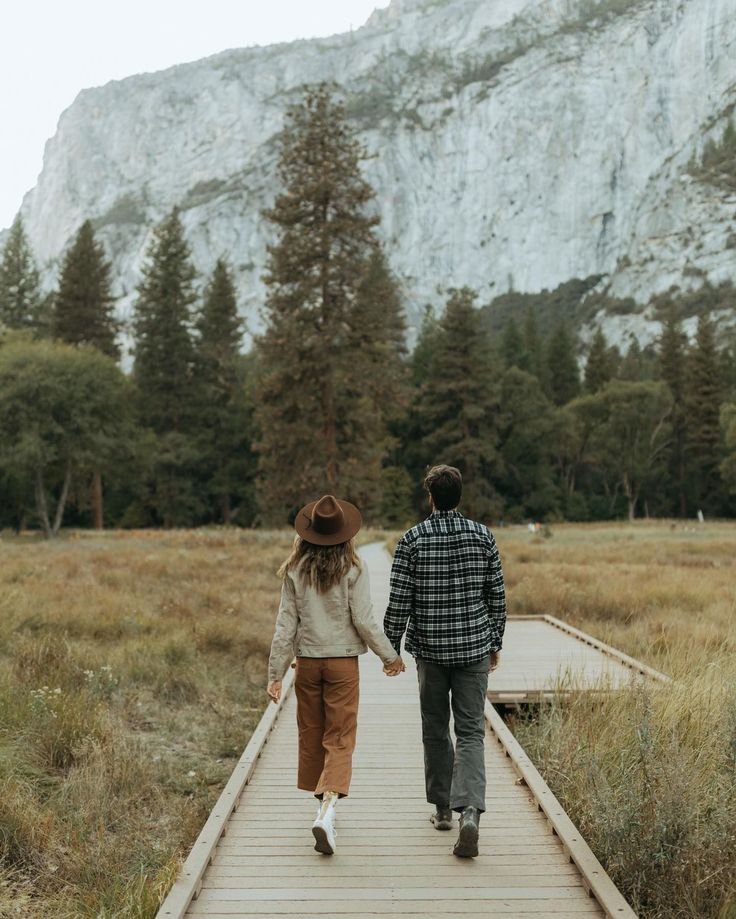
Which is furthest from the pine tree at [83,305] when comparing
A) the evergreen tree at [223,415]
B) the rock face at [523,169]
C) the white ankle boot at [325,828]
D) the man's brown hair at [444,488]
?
the rock face at [523,169]

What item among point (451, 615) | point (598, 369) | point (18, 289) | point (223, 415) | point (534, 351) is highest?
point (18, 289)

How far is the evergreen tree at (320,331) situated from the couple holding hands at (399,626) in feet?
107

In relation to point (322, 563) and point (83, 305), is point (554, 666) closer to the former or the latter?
point (322, 563)

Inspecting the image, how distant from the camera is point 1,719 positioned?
6.48 meters

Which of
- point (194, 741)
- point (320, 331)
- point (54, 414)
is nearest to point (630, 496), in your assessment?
point (320, 331)

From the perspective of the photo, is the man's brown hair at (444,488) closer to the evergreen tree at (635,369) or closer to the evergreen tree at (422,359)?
the evergreen tree at (422,359)

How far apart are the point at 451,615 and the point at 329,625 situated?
2.15 ft

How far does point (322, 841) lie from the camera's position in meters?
4.40

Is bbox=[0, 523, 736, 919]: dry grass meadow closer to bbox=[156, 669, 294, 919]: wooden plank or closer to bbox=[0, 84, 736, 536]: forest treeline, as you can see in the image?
bbox=[156, 669, 294, 919]: wooden plank

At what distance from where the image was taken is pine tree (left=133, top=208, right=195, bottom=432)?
187 feet

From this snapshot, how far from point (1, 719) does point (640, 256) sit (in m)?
120

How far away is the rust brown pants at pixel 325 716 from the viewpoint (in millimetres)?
4684

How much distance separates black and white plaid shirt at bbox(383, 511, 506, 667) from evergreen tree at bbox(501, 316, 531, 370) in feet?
218

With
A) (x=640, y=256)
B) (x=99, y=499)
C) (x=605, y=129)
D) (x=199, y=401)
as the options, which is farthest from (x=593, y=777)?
(x=605, y=129)
